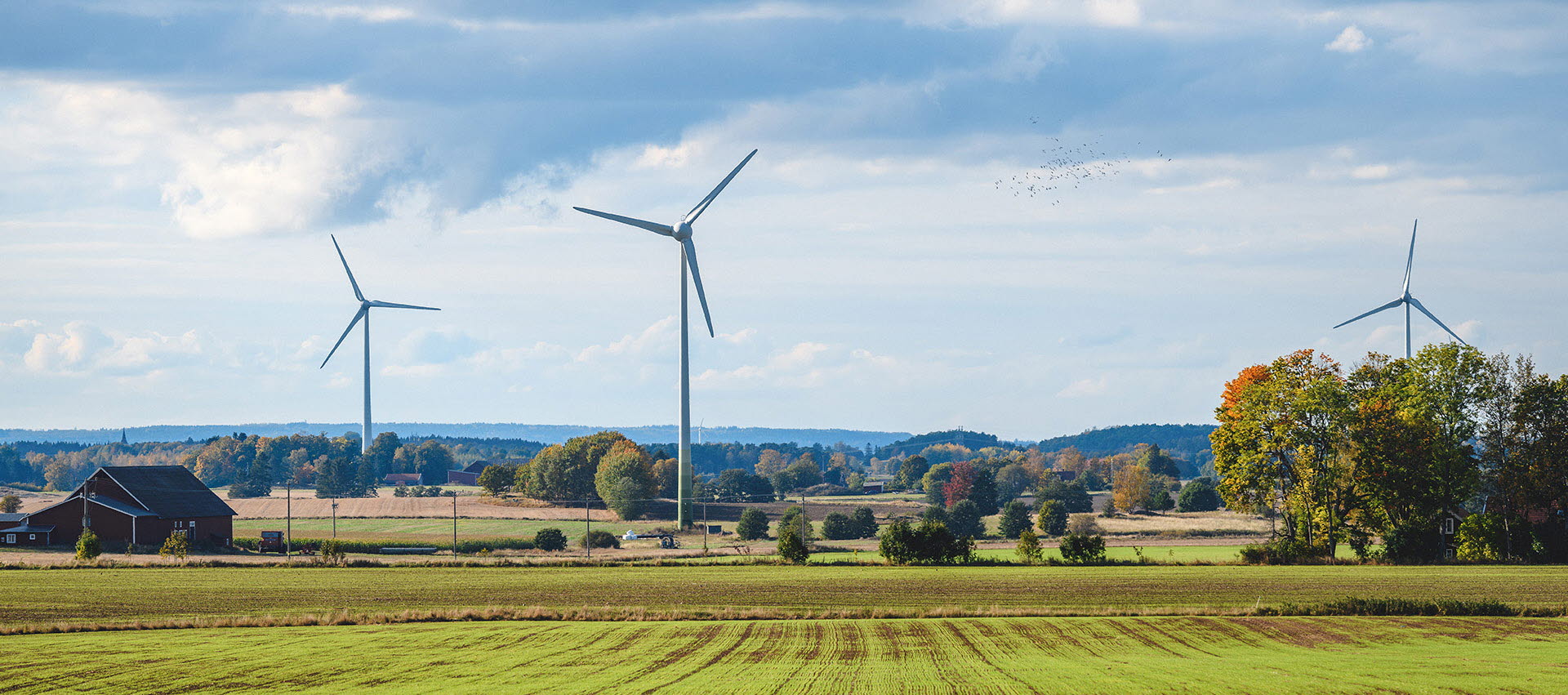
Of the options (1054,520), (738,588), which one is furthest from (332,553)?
(1054,520)

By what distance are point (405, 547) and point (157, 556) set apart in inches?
847

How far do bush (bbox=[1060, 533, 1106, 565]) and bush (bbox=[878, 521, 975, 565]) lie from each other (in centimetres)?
646

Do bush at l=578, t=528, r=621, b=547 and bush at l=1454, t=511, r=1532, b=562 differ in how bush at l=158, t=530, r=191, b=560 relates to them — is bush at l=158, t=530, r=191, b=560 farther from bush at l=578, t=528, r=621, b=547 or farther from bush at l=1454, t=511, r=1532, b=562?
bush at l=1454, t=511, r=1532, b=562

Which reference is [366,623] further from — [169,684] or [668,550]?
[668,550]

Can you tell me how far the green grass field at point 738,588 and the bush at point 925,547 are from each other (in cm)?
266

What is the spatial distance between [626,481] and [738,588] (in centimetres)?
9845

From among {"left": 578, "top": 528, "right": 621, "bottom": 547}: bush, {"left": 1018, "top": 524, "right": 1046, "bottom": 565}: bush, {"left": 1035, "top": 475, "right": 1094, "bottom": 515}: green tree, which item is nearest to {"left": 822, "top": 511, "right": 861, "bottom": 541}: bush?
{"left": 578, "top": 528, "right": 621, "bottom": 547}: bush

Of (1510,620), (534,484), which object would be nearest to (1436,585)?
(1510,620)

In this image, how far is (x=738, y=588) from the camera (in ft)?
236

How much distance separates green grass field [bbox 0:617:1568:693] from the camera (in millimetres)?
36750

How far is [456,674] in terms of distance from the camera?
38.9m

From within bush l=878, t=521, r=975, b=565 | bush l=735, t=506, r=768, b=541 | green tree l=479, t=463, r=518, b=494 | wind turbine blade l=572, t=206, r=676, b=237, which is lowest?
bush l=735, t=506, r=768, b=541

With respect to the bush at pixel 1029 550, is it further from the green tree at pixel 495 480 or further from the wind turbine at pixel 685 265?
the green tree at pixel 495 480

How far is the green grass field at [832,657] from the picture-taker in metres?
36.8
